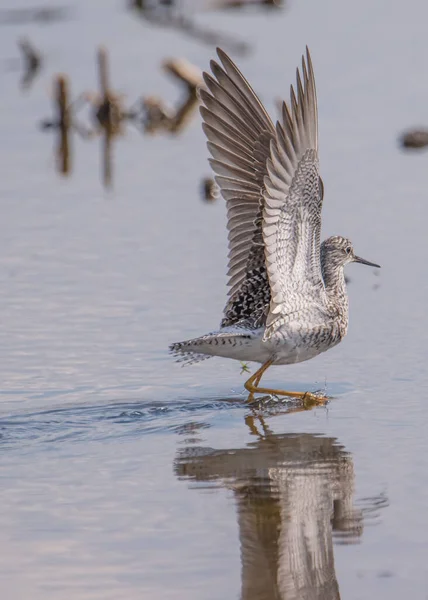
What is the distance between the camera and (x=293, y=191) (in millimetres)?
7867

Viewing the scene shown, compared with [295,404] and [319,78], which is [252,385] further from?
[319,78]

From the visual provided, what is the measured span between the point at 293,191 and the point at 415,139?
675cm

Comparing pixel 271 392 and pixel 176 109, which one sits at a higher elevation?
pixel 176 109

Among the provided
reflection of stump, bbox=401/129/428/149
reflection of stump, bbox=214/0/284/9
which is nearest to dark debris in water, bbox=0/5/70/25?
reflection of stump, bbox=214/0/284/9

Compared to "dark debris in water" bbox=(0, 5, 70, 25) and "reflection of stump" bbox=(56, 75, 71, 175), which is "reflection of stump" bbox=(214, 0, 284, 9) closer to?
"dark debris in water" bbox=(0, 5, 70, 25)

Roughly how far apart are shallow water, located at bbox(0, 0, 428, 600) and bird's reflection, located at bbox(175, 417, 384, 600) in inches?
0.5

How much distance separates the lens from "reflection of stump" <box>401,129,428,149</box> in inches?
565

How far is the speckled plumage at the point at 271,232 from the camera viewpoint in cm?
784

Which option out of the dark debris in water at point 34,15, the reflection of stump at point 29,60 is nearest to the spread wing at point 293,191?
the reflection of stump at point 29,60

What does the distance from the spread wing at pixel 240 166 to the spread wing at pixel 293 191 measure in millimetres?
347

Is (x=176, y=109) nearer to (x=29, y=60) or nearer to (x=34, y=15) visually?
(x=29, y=60)

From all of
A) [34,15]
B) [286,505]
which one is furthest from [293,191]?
[34,15]

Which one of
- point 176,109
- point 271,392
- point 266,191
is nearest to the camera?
point 266,191

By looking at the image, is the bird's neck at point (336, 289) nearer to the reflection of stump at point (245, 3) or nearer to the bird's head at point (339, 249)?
the bird's head at point (339, 249)
